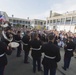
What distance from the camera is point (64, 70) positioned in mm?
5852

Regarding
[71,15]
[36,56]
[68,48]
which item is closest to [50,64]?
[36,56]

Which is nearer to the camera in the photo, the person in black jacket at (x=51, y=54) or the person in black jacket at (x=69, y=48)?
the person in black jacket at (x=51, y=54)

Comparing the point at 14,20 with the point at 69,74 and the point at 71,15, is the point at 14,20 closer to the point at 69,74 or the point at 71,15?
the point at 71,15

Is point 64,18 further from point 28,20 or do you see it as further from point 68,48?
point 68,48

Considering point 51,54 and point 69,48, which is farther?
point 69,48

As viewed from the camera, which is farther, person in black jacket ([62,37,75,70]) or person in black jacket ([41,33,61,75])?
person in black jacket ([62,37,75,70])

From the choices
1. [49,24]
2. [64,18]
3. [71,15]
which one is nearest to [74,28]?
[71,15]

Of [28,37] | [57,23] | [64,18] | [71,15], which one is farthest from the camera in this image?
[57,23]

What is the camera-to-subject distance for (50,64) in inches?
147

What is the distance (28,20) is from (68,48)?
8686cm

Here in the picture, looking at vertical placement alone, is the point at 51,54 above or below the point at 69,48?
above

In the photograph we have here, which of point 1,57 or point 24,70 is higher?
point 1,57

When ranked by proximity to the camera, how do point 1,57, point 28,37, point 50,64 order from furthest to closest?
1. point 28,37
2. point 50,64
3. point 1,57

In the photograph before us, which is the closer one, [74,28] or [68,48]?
[68,48]
